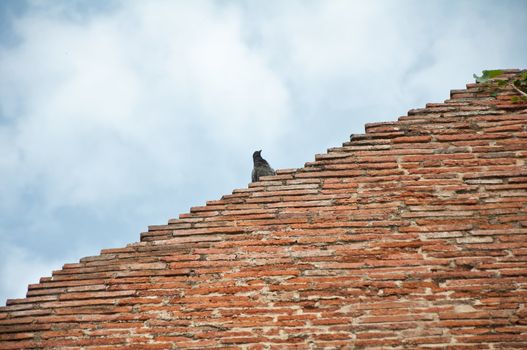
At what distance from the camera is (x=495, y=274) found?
143 inches

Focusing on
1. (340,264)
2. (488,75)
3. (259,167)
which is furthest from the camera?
(259,167)

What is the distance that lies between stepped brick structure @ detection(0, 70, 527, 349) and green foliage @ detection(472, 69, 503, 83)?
27 centimetres

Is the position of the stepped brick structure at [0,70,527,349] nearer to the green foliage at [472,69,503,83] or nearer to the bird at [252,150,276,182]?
the green foliage at [472,69,503,83]

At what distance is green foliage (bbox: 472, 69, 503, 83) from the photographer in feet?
15.4

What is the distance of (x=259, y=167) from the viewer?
5977 mm

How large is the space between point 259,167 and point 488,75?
2494 millimetres

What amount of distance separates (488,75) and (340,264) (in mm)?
2333

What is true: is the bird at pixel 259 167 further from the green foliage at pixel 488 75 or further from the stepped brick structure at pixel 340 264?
the green foliage at pixel 488 75

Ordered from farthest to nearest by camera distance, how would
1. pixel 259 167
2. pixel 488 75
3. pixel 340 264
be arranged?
pixel 259 167
pixel 488 75
pixel 340 264

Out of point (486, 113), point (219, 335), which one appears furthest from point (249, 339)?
point (486, 113)

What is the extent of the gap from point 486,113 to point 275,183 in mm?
1941

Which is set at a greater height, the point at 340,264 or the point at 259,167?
the point at 259,167

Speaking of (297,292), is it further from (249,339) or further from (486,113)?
(486,113)

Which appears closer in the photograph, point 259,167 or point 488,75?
point 488,75
